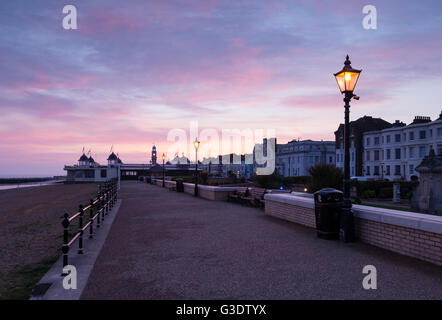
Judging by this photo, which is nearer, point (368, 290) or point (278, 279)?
point (368, 290)

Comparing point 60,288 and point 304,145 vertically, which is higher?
point 304,145

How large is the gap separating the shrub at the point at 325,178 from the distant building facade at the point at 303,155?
2848 inches

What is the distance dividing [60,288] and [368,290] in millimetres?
4942

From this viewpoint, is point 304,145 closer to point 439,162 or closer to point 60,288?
point 439,162

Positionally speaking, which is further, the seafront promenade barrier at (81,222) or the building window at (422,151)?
the building window at (422,151)

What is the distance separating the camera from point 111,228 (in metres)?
11.5

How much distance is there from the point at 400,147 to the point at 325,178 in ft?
164

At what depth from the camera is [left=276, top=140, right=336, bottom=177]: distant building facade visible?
302 ft

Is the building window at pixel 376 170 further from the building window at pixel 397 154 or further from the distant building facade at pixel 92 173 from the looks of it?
the distant building facade at pixel 92 173

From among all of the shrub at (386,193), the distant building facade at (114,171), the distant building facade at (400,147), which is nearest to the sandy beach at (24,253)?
the shrub at (386,193)

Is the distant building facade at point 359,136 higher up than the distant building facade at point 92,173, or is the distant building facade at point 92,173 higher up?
the distant building facade at point 359,136

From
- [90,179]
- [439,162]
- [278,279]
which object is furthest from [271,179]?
[90,179]

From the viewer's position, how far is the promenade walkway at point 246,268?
517 centimetres

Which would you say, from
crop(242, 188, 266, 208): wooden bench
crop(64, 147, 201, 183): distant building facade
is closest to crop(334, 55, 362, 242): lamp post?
crop(242, 188, 266, 208): wooden bench
